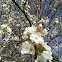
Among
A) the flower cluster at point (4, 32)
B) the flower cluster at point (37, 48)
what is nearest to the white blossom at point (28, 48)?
the flower cluster at point (37, 48)

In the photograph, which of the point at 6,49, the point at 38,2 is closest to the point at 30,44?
the point at 6,49

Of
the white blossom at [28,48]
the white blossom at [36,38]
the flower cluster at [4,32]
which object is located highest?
the flower cluster at [4,32]

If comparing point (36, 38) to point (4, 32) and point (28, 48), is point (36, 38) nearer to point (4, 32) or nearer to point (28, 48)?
point (28, 48)

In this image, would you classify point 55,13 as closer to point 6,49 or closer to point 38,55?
point 6,49

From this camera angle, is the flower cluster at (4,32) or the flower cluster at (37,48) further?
the flower cluster at (4,32)

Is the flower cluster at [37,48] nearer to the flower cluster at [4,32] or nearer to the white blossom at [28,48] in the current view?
the white blossom at [28,48]

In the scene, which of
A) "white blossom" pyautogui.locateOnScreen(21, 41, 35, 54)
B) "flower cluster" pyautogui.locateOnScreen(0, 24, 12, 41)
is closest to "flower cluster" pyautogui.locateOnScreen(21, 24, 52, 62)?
"white blossom" pyautogui.locateOnScreen(21, 41, 35, 54)

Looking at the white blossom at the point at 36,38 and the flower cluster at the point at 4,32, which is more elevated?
the flower cluster at the point at 4,32

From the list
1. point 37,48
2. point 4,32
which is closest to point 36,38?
point 37,48

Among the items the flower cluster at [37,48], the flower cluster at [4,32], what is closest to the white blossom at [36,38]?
the flower cluster at [37,48]

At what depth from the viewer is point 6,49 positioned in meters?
2.40

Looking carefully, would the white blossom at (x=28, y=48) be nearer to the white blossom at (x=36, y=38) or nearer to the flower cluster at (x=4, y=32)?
the white blossom at (x=36, y=38)

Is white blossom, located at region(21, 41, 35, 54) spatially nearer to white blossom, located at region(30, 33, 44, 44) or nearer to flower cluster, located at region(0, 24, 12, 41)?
white blossom, located at region(30, 33, 44, 44)

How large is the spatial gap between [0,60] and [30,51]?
4.49 ft
